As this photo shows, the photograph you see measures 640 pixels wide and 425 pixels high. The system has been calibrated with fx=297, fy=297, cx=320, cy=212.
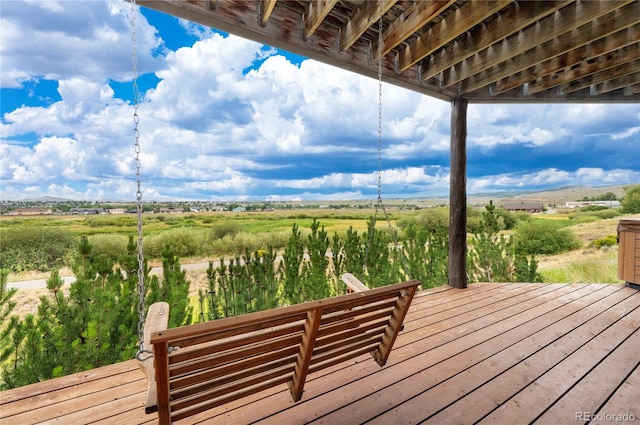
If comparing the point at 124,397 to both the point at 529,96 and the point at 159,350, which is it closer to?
the point at 159,350

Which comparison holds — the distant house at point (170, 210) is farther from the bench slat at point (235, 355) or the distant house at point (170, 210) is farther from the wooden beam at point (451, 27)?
the wooden beam at point (451, 27)

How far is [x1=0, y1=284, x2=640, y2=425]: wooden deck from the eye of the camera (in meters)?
1.61

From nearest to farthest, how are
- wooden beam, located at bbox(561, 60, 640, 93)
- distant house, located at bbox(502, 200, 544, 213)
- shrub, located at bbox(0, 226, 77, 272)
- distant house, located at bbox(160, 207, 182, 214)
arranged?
1. shrub, located at bbox(0, 226, 77, 272)
2. wooden beam, located at bbox(561, 60, 640, 93)
3. distant house, located at bbox(160, 207, 182, 214)
4. distant house, located at bbox(502, 200, 544, 213)

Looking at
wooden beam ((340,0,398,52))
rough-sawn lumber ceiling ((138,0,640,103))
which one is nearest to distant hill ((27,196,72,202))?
rough-sawn lumber ceiling ((138,0,640,103))

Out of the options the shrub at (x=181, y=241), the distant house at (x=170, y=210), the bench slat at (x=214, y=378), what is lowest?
the bench slat at (x=214, y=378)

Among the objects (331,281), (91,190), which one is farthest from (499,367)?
(91,190)

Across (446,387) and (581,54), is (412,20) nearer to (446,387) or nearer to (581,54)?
(581,54)

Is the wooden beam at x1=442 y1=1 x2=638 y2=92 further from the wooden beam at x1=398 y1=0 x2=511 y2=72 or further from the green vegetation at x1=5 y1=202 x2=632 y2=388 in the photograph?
the green vegetation at x1=5 y1=202 x2=632 y2=388

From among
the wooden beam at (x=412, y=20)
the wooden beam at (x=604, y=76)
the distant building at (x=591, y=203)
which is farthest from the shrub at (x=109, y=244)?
the distant building at (x=591, y=203)

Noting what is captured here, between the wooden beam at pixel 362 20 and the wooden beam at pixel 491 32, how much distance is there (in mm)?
998

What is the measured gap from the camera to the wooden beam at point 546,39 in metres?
2.12

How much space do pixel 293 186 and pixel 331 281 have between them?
11.4 feet

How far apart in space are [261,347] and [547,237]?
6.81 meters

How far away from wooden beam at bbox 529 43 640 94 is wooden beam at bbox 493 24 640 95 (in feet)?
0.50
